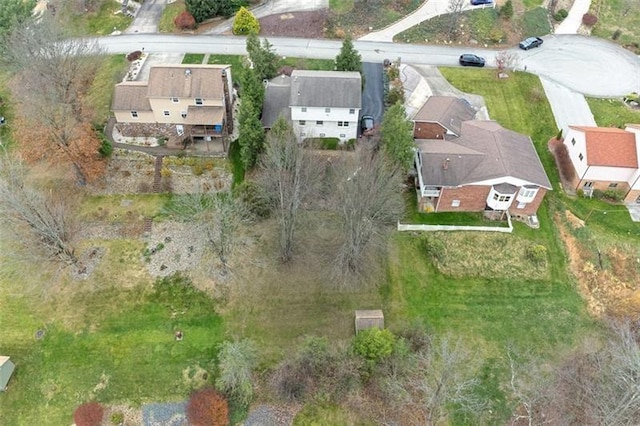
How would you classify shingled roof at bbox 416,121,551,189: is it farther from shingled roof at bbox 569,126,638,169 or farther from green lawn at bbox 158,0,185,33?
green lawn at bbox 158,0,185,33

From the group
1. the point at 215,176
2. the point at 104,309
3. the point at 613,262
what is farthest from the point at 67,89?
the point at 613,262

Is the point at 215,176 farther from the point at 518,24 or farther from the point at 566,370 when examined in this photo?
the point at 518,24

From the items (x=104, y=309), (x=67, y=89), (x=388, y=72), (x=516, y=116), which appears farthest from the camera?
(x=388, y=72)

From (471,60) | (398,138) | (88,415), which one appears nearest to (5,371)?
(88,415)

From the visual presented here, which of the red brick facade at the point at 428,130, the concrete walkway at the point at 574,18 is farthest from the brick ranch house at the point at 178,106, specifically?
the concrete walkway at the point at 574,18

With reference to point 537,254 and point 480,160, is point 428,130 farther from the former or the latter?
point 537,254

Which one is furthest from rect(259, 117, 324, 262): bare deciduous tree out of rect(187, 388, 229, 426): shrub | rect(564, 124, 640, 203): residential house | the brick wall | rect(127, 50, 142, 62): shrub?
rect(127, 50, 142, 62): shrub
